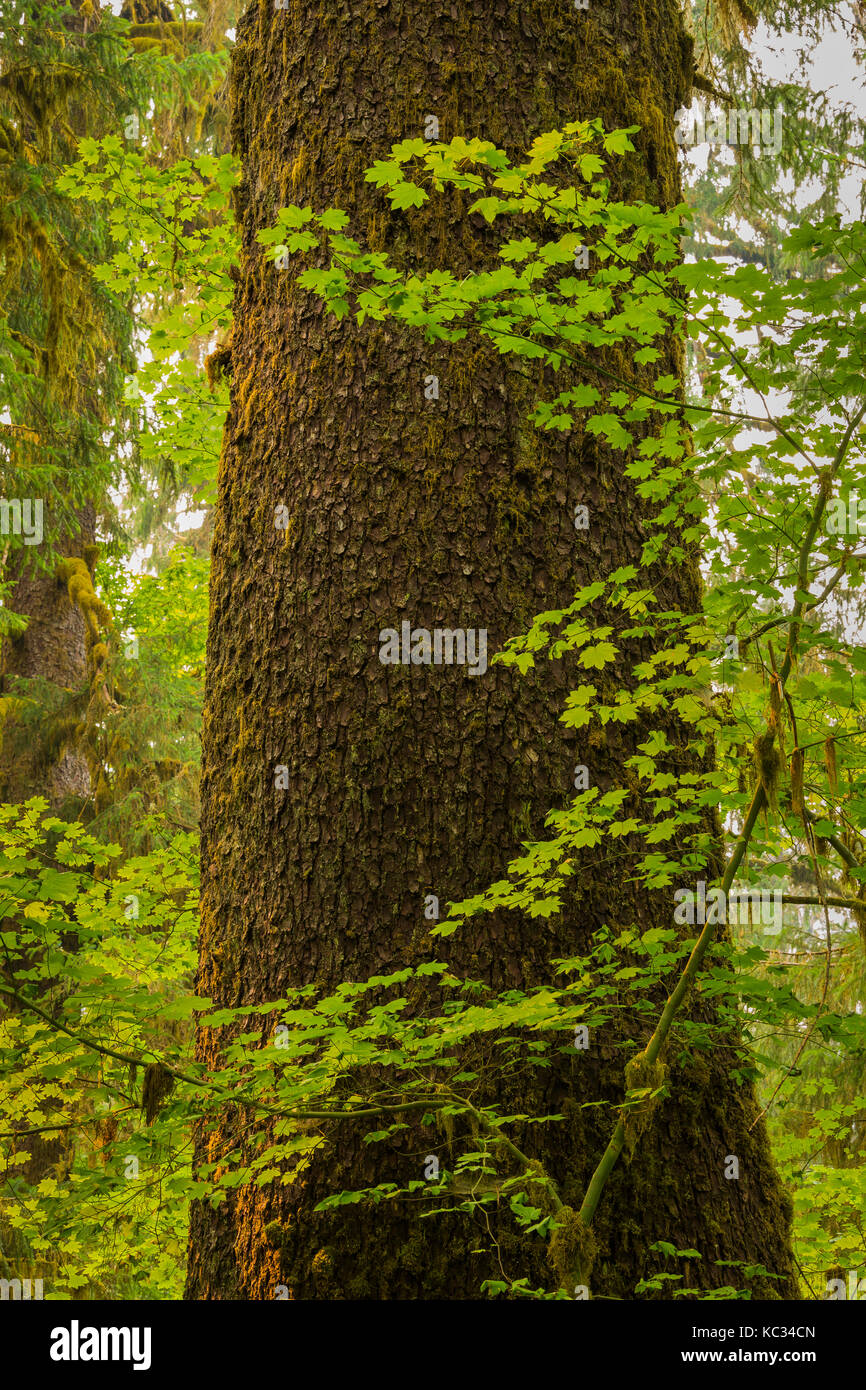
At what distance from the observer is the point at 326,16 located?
3.17m

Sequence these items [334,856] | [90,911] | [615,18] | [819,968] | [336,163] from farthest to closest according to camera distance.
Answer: [819,968], [90,911], [615,18], [336,163], [334,856]

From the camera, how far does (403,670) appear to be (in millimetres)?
2756

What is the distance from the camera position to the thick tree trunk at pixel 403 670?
8.14 ft

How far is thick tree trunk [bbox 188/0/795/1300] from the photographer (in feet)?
8.14

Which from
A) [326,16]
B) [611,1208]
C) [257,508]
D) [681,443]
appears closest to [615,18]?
[326,16]

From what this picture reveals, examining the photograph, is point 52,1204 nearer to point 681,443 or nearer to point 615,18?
point 681,443

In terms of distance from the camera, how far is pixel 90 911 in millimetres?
3924
